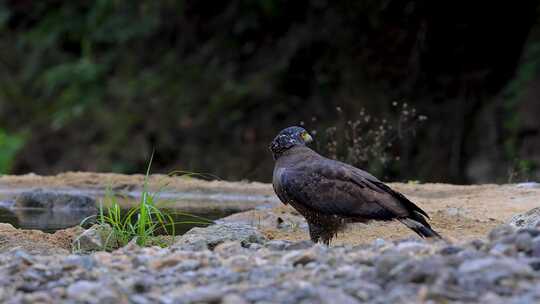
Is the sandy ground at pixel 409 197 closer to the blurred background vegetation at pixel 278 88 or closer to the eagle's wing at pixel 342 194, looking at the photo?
the eagle's wing at pixel 342 194

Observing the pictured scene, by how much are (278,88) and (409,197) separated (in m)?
6.68

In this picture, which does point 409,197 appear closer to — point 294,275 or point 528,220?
point 528,220

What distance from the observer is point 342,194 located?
6.67m

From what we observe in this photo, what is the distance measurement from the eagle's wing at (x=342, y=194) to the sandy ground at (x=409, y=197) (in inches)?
12.4

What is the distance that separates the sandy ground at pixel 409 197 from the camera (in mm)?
7371

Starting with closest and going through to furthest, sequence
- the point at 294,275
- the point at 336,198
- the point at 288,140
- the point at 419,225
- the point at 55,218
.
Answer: the point at 294,275, the point at 419,225, the point at 336,198, the point at 288,140, the point at 55,218

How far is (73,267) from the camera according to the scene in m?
4.89

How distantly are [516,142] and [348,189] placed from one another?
7605 mm

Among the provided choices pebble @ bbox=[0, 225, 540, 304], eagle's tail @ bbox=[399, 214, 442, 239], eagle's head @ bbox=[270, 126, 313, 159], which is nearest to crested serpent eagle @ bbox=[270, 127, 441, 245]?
eagle's tail @ bbox=[399, 214, 442, 239]

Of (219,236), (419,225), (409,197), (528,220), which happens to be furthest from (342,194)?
(409,197)

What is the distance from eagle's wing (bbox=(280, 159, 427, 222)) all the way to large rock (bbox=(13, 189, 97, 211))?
3037mm

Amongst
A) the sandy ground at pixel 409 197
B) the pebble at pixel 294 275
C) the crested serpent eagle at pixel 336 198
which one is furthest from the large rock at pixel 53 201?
the pebble at pixel 294 275

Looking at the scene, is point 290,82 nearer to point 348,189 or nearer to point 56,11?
point 56,11

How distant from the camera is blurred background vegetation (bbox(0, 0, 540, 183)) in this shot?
46.8 feet
